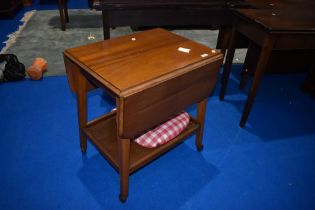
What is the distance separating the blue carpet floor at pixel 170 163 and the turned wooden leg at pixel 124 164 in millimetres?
79

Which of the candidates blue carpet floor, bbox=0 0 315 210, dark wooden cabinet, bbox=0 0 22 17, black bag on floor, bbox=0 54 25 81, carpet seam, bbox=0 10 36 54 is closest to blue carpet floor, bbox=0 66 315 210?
blue carpet floor, bbox=0 0 315 210

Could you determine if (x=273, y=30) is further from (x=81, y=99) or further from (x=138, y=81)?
(x=81, y=99)

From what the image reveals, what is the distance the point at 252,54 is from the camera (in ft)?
7.85

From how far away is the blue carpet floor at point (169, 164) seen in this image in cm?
145

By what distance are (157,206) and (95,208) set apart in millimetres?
337

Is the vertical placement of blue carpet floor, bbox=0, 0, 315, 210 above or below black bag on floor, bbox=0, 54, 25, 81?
below

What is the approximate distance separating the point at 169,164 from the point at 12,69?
5.67 ft

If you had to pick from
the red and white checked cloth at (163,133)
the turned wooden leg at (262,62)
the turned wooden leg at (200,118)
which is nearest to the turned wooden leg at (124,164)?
the red and white checked cloth at (163,133)

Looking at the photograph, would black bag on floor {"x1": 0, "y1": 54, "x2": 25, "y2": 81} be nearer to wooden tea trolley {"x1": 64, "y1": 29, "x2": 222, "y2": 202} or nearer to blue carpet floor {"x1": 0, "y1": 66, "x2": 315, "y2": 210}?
blue carpet floor {"x1": 0, "y1": 66, "x2": 315, "y2": 210}

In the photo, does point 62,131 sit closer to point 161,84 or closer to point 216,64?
point 161,84

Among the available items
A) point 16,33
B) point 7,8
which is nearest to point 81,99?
point 16,33

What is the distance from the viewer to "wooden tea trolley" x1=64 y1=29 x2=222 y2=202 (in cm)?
109

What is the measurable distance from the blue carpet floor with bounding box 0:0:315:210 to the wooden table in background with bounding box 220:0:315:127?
0.96 ft

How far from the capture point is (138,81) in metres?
1.08
